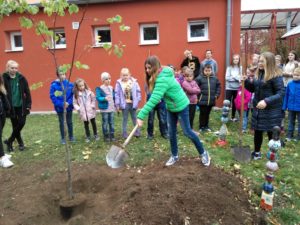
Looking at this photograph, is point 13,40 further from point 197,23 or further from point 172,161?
point 172,161

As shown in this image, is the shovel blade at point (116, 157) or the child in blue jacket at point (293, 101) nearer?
the shovel blade at point (116, 157)

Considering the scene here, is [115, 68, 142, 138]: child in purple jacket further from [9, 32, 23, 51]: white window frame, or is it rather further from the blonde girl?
[9, 32, 23, 51]: white window frame

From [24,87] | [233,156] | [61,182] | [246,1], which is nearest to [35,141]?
[24,87]

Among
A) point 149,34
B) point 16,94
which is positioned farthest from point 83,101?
point 149,34

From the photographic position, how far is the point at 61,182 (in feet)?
15.6

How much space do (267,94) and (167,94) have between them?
180 centimetres

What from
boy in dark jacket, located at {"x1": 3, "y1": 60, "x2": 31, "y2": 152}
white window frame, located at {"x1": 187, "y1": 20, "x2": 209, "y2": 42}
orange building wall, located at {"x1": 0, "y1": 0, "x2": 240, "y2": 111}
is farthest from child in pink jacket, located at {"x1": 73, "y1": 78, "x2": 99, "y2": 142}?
white window frame, located at {"x1": 187, "y1": 20, "x2": 209, "y2": 42}

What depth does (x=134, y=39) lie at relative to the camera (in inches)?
427

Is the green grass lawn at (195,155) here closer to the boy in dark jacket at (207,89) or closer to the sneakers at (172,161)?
the sneakers at (172,161)

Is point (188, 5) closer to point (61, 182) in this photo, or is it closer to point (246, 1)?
point (246, 1)

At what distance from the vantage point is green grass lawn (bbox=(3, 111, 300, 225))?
13.1ft

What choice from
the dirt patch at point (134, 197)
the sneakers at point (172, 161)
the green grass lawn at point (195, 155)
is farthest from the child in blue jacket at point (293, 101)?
the sneakers at point (172, 161)

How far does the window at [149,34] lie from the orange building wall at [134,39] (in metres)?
0.25

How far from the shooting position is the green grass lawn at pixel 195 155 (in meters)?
3.98
